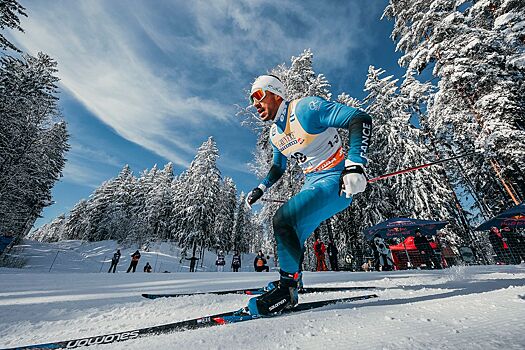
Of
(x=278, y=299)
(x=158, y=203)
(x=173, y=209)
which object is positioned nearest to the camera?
(x=278, y=299)

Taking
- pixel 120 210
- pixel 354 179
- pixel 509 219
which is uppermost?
pixel 120 210

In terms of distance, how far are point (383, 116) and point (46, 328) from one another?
20.5 m

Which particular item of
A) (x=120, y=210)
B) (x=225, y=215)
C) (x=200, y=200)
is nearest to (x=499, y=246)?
(x=200, y=200)

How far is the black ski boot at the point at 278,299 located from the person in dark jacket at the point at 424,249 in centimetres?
1178

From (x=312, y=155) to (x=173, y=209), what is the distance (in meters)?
38.2

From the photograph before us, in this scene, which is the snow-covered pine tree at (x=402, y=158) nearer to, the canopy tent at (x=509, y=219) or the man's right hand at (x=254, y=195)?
the canopy tent at (x=509, y=219)

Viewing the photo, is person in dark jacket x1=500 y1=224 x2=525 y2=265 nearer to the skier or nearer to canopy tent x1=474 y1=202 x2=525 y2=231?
canopy tent x1=474 y1=202 x2=525 y2=231

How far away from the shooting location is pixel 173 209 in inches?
1475

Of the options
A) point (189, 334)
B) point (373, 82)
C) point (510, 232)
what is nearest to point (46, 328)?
point (189, 334)

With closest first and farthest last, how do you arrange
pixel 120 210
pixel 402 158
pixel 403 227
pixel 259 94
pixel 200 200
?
1. pixel 259 94
2. pixel 403 227
3. pixel 402 158
4. pixel 200 200
5. pixel 120 210

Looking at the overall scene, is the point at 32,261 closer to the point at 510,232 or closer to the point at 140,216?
the point at 140,216

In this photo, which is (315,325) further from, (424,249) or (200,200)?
(200,200)

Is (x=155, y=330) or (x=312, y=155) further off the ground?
(x=312, y=155)

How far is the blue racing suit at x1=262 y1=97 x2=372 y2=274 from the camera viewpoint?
205cm
